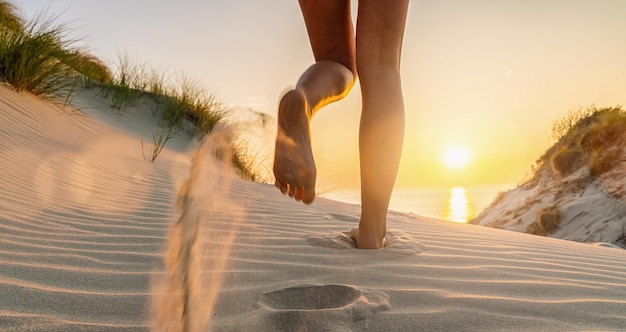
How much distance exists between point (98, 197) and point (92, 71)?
25.0 feet

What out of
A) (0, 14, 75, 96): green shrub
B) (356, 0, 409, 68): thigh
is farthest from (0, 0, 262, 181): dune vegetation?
(356, 0, 409, 68): thigh

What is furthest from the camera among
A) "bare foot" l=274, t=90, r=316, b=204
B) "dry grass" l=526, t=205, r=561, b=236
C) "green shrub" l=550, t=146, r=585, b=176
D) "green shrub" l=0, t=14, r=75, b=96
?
"green shrub" l=550, t=146, r=585, b=176

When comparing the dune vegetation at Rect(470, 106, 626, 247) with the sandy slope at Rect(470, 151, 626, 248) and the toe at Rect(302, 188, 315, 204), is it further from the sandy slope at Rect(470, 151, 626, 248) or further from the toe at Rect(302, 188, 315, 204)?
the toe at Rect(302, 188, 315, 204)

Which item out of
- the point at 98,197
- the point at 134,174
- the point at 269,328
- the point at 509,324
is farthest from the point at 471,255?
the point at 134,174

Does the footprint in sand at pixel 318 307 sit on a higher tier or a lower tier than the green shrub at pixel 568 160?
Answer: lower

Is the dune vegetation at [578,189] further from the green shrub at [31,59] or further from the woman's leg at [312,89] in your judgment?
the green shrub at [31,59]

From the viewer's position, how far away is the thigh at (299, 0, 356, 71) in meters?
2.21

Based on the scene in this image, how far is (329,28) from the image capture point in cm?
223

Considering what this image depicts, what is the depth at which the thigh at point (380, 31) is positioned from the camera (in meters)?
1.92

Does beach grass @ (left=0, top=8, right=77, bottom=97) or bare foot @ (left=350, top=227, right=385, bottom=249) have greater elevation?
beach grass @ (left=0, top=8, right=77, bottom=97)

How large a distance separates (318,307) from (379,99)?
916 millimetres

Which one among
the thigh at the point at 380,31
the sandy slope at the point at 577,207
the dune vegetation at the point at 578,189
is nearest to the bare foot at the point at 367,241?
the thigh at the point at 380,31

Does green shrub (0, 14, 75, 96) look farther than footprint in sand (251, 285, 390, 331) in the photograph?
Yes

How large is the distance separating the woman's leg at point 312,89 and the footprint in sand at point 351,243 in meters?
0.30
